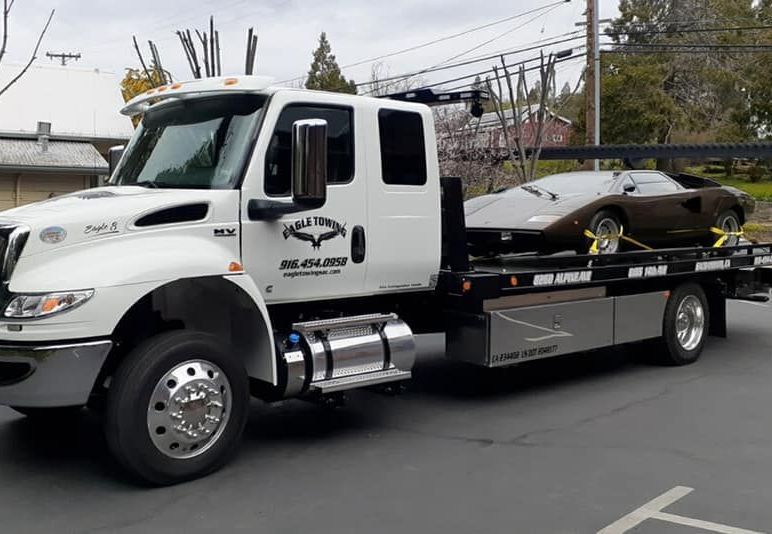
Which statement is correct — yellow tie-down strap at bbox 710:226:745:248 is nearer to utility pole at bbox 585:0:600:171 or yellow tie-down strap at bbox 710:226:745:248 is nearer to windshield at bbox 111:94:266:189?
windshield at bbox 111:94:266:189

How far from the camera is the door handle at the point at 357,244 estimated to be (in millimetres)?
6332

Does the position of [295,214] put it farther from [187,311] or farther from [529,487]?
[529,487]

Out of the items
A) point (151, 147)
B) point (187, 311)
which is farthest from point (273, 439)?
point (151, 147)

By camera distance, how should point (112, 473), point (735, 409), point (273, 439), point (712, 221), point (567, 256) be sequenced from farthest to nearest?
1. point (712, 221)
2. point (567, 256)
3. point (735, 409)
4. point (273, 439)
5. point (112, 473)

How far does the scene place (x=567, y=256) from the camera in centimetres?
814

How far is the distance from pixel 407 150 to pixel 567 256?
227 cm

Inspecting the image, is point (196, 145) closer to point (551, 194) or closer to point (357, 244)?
point (357, 244)

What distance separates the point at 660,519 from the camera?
4.75 metres

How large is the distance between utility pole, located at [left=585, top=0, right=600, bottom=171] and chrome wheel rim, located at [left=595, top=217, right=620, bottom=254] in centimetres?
1647

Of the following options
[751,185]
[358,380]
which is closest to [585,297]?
[358,380]

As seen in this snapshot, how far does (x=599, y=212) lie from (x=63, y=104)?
2177 cm

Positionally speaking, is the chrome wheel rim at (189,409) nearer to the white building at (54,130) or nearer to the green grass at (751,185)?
the white building at (54,130)

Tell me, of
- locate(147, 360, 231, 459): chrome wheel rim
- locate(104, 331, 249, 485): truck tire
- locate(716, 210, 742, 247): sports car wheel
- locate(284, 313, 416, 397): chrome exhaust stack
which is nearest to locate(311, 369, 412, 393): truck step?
locate(284, 313, 416, 397): chrome exhaust stack

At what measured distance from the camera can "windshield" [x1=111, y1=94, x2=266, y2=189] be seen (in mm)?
5832
